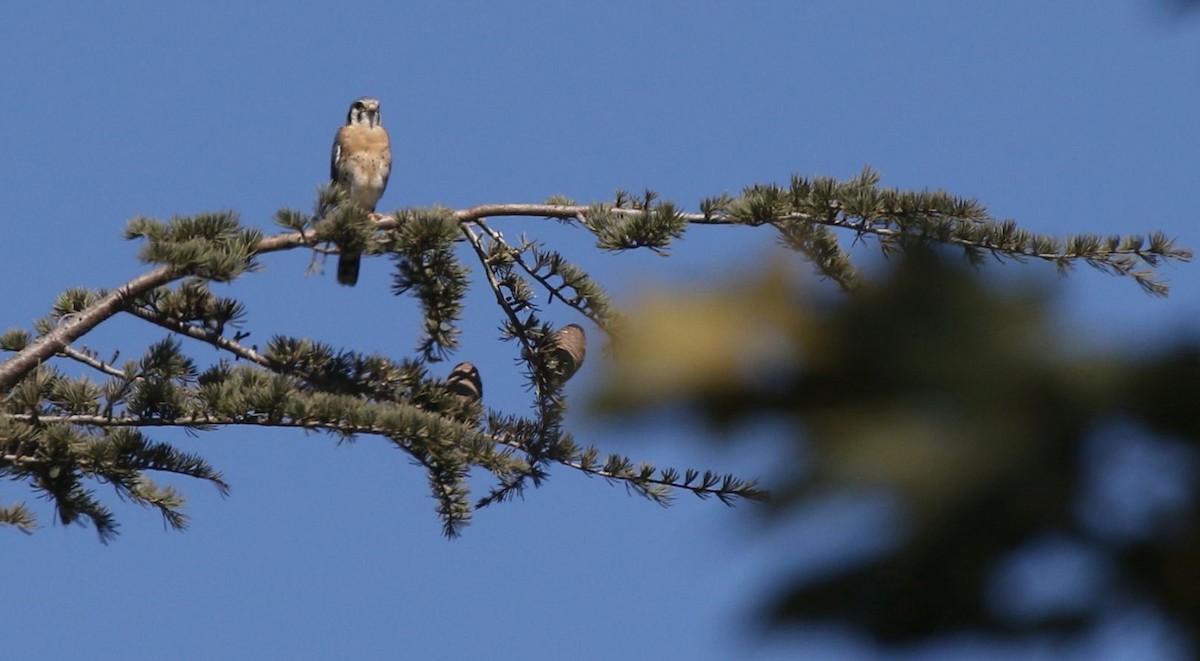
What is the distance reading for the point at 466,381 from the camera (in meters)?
5.15

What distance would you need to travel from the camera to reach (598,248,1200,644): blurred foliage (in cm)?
77

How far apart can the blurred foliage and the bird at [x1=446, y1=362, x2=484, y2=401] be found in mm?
4221

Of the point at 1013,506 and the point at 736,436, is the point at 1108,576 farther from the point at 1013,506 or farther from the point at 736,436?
the point at 736,436

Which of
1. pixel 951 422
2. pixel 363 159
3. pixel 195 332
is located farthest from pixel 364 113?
pixel 951 422

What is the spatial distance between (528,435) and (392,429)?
46cm

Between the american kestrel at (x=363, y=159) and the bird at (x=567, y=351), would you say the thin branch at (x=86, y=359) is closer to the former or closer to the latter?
the bird at (x=567, y=351)

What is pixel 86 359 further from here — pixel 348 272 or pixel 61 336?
pixel 348 272

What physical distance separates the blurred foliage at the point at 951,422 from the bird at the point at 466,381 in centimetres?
422

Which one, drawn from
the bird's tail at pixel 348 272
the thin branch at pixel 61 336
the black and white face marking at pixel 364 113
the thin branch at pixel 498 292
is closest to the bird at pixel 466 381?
the thin branch at pixel 498 292

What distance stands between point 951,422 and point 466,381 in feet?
14.5

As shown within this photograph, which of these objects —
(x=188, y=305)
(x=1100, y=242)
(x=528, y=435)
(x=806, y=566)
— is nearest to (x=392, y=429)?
(x=528, y=435)

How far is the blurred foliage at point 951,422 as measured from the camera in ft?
2.51

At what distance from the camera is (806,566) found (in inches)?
31.2

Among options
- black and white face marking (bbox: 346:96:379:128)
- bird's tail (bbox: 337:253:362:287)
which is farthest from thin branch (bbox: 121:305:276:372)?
black and white face marking (bbox: 346:96:379:128)
